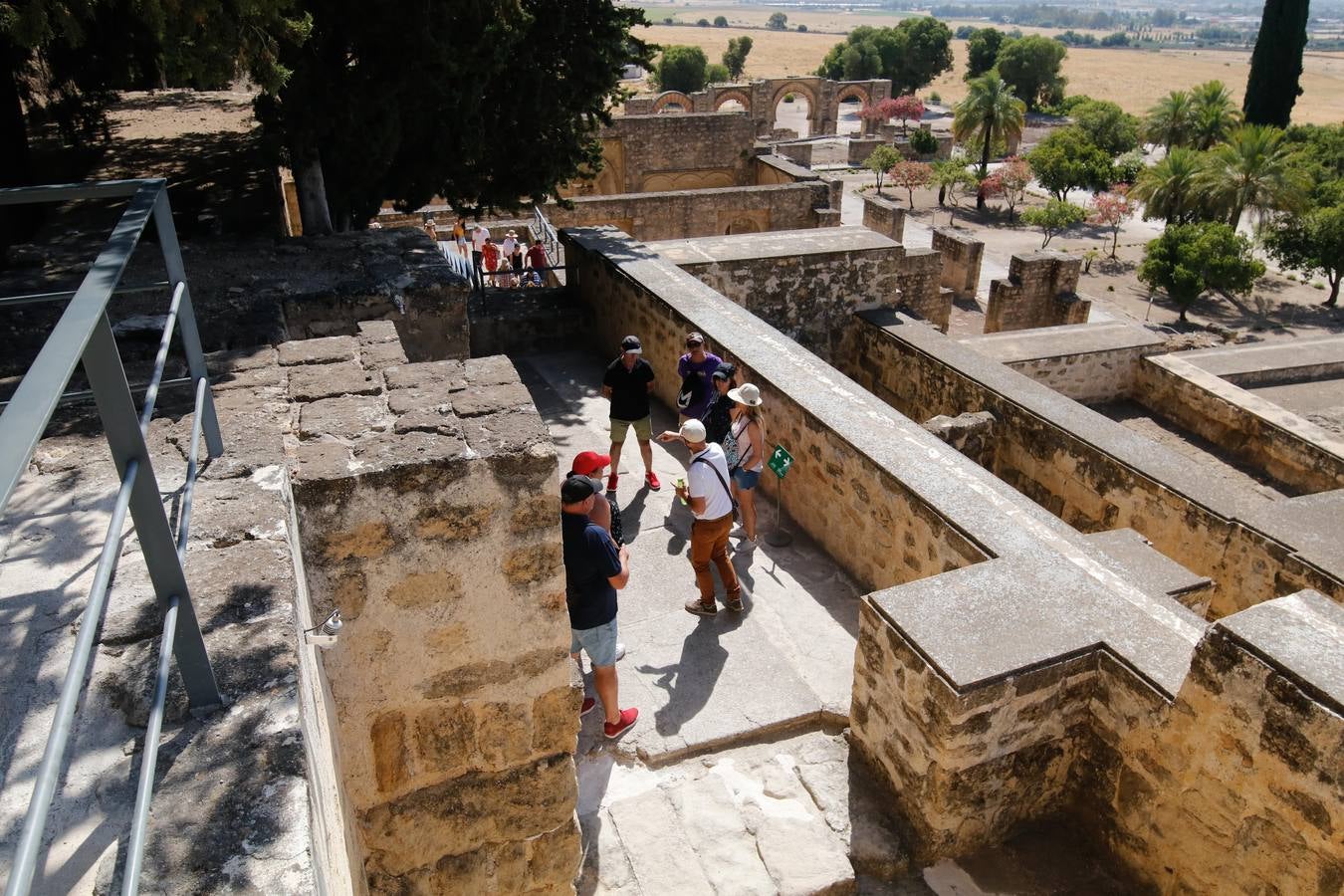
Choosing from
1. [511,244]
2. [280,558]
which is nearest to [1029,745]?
[280,558]

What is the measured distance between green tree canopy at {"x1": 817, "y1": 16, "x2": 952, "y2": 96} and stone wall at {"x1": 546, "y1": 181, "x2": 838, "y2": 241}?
53.9m

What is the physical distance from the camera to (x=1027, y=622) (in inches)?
161

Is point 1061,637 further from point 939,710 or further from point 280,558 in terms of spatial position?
point 280,558

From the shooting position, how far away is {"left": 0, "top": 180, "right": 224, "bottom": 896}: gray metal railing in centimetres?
121

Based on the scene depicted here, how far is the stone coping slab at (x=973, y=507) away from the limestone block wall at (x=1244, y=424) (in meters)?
2.63

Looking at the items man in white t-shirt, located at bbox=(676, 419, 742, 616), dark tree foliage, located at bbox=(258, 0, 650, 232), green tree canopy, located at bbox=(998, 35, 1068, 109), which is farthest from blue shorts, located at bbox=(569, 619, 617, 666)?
green tree canopy, located at bbox=(998, 35, 1068, 109)

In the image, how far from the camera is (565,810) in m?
3.84

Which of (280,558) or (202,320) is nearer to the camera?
(280,558)

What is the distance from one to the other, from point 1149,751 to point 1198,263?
25.2 metres

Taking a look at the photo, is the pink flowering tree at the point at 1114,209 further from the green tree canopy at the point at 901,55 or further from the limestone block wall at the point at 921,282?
the green tree canopy at the point at 901,55

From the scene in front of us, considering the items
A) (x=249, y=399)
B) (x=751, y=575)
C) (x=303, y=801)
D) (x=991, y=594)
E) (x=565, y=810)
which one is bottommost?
(x=751, y=575)

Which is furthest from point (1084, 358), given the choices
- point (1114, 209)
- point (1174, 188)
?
point (1114, 209)

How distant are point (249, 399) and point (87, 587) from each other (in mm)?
1145

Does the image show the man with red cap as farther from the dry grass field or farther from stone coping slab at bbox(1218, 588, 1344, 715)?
the dry grass field
